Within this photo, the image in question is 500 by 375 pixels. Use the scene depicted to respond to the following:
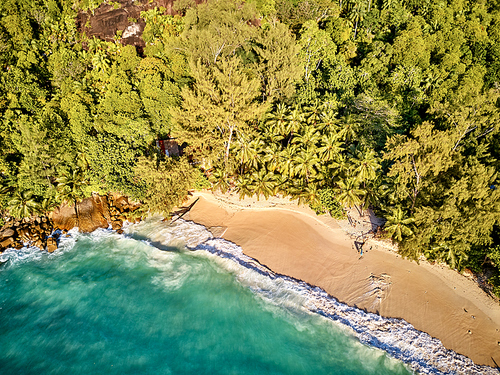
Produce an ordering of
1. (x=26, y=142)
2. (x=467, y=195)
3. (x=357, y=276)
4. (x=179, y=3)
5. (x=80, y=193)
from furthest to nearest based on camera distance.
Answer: (x=179, y=3) → (x=80, y=193) → (x=26, y=142) → (x=357, y=276) → (x=467, y=195)

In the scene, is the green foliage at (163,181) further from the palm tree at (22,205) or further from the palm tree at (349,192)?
the palm tree at (349,192)

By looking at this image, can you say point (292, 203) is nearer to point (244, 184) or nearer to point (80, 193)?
point (244, 184)

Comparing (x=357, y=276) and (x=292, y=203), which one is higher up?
(x=292, y=203)

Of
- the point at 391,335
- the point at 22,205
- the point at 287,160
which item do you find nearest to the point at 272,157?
the point at 287,160

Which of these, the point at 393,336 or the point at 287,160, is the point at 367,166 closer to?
the point at 287,160

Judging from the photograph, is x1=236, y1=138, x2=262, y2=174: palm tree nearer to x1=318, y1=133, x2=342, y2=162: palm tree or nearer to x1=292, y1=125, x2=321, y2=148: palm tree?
x1=292, y1=125, x2=321, y2=148: palm tree

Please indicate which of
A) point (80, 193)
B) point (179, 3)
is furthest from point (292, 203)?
point (179, 3)

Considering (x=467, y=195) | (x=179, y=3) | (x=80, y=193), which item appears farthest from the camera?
(x=179, y=3)

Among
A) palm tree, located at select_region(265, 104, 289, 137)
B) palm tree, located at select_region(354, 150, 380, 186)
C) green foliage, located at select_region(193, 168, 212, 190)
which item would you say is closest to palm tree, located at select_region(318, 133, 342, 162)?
palm tree, located at select_region(354, 150, 380, 186)
